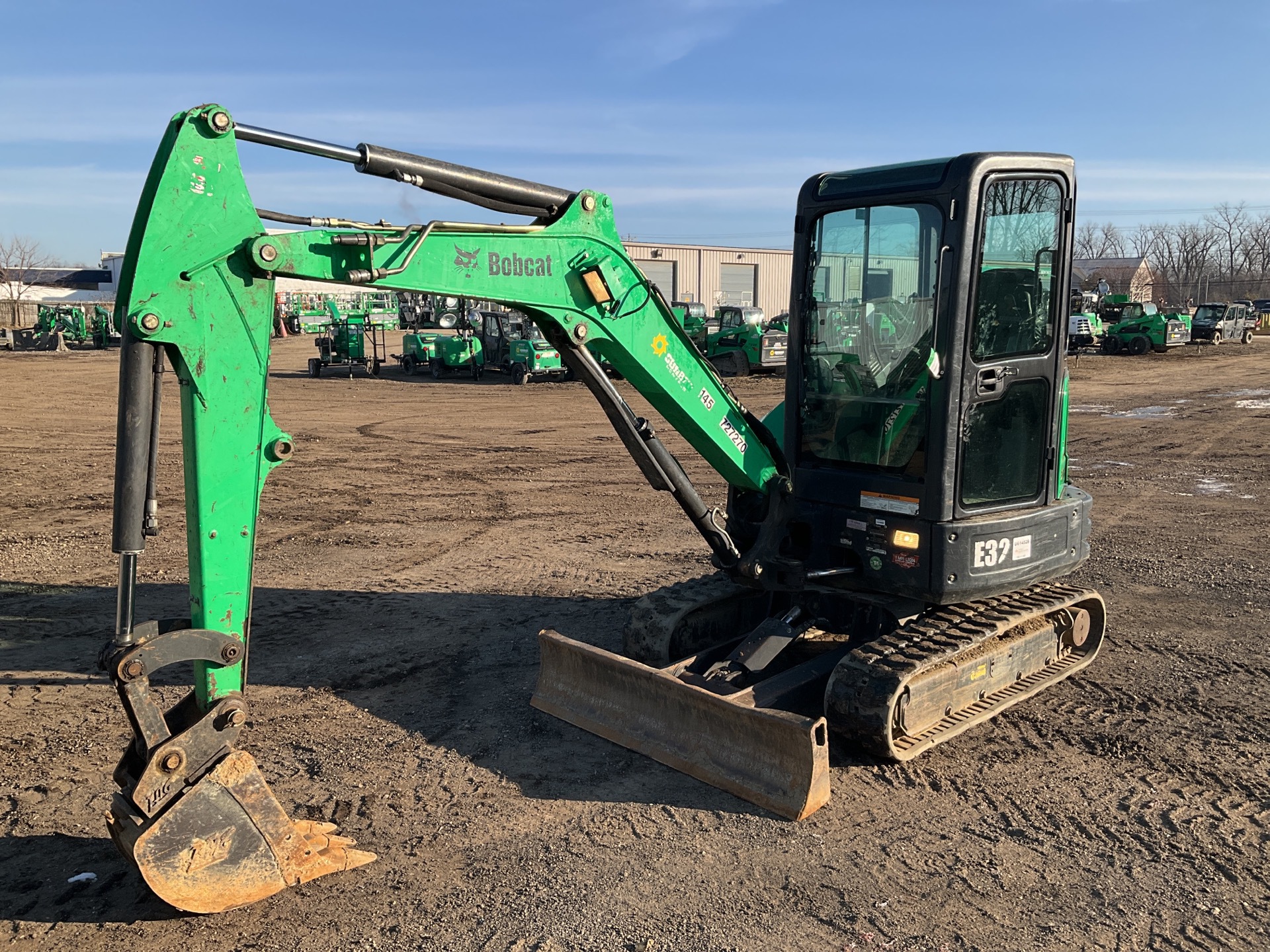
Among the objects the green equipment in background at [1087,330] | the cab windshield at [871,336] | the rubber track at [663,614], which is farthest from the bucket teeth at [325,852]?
the green equipment in background at [1087,330]

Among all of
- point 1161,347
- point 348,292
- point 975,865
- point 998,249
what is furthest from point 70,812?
point 348,292

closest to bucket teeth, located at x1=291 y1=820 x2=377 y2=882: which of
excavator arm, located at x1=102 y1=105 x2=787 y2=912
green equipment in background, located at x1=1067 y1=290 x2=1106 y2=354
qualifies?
excavator arm, located at x1=102 y1=105 x2=787 y2=912

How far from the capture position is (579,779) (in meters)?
5.34

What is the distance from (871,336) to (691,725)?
91.9 inches

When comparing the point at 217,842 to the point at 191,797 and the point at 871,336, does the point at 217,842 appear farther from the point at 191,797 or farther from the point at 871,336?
the point at 871,336

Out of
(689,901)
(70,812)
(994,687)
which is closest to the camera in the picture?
(689,901)

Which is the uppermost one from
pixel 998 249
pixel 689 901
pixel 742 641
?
pixel 998 249

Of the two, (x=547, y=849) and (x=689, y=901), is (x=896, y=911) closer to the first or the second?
(x=689, y=901)

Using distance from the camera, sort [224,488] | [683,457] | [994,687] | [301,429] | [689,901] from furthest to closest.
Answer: [301,429], [683,457], [994,687], [689,901], [224,488]

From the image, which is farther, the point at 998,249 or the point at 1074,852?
the point at 998,249

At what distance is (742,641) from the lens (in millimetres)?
6184

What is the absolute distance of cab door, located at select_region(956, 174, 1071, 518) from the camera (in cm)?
546

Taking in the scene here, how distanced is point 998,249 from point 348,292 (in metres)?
64.0

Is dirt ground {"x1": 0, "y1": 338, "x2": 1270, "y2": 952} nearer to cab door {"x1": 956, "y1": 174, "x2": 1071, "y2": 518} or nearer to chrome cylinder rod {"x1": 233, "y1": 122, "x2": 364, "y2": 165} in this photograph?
cab door {"x1": 956, "y1": 174, "x2": 1071, "y2": 518}
